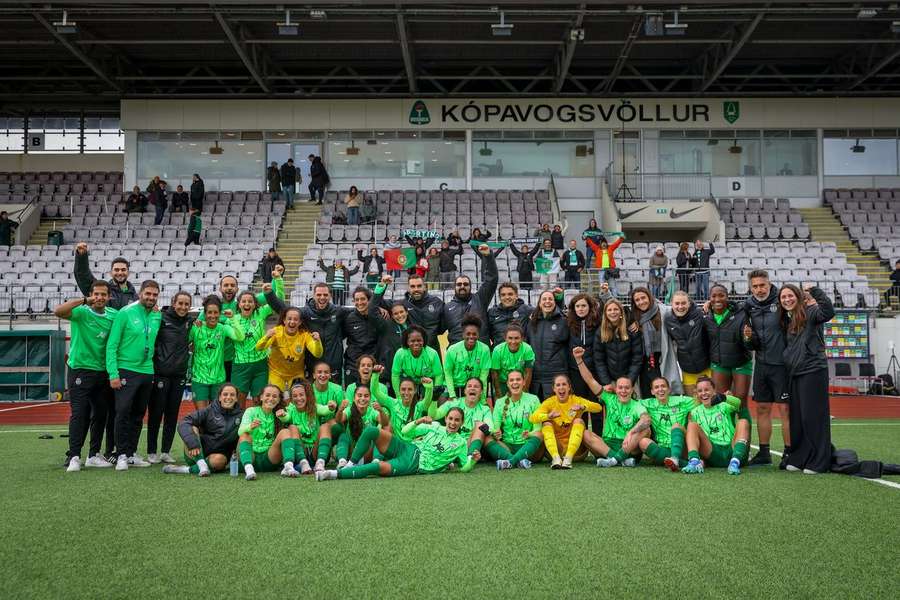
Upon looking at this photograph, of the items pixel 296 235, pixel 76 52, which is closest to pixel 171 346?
pixel 296 235

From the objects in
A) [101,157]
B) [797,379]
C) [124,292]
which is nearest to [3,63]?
[101,157]

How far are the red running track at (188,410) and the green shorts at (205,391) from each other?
6.52 meters

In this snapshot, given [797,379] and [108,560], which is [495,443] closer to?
[797,379]

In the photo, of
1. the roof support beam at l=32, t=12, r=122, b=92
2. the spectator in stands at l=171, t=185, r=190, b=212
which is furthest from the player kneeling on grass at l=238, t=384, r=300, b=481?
the spectator in stands at l=171, t=185, r=190, b=212

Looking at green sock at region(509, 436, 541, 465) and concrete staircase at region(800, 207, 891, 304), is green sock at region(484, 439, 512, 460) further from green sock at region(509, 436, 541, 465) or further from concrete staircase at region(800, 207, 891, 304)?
concrete staircase at region(800, 207, 891, 304)

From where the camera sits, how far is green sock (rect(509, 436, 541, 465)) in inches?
309

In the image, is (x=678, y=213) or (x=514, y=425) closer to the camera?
(x=514, y=425)

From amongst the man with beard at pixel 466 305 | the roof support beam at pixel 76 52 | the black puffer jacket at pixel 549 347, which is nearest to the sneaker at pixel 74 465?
the man with beard at pixel 466 305

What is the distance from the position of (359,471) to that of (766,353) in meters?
3.89

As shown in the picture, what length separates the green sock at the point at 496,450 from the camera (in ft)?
26.2

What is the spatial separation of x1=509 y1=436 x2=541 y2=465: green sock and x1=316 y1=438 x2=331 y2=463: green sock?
66.4 inches

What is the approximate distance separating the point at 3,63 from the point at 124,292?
82.2 feet

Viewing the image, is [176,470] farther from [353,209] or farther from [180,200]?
[180,200]

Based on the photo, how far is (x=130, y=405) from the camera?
26.2 feet
